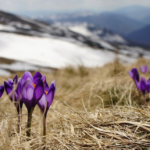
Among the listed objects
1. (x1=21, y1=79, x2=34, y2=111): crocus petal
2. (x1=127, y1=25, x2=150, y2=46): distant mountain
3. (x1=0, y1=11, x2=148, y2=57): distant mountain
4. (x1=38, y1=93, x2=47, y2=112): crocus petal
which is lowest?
(x1=38, y1=93, x2=47, y2=112): crocus petal

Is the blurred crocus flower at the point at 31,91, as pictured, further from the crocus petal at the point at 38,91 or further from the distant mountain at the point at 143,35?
the distant mountain at the point at 143,35

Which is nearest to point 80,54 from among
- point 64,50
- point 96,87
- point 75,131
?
point 64,50

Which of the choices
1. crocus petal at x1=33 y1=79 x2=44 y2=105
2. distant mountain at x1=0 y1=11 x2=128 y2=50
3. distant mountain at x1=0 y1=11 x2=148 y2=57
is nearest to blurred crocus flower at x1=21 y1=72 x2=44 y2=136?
crocus petal at x1=33 y1=79 x2=44 y2=105

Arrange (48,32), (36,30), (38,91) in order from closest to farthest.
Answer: (38,91) < (36,30) < (48,32)

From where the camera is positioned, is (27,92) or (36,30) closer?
(27,92)

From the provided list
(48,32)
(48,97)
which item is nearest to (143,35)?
(48,32)

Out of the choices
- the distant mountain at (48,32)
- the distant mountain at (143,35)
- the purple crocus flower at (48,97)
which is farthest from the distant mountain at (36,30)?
the distant mountain at (143,35)

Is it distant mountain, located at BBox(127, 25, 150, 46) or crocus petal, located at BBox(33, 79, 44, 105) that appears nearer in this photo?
crocus petal, located at BBox(33, 79, 44, 105)

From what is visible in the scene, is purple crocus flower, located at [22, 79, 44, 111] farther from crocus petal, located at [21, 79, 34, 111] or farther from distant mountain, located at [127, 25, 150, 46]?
distant mountain, located at [127, 25, 150, 46]

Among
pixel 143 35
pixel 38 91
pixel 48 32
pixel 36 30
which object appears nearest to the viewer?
pixel 38 91

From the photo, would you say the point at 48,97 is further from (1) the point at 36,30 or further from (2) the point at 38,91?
(1) the point at 36,30

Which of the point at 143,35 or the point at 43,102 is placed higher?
the point at 143,35
